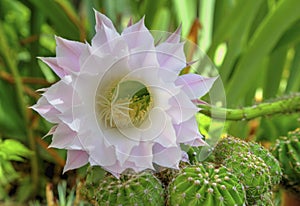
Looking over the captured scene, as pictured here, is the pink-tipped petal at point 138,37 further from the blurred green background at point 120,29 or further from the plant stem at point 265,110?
the blurred green background at point 120,29

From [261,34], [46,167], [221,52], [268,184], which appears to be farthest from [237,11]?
[268,184]

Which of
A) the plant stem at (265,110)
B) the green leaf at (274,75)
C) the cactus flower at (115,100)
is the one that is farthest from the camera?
the green leaf at (274,75)

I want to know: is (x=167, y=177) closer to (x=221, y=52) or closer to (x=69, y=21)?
(x=69, y=21)

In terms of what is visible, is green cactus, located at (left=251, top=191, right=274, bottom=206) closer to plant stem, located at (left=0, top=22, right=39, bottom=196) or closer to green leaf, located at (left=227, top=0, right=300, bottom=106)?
green leaf, located at (left=227, top=0, right=300, bottom=106)

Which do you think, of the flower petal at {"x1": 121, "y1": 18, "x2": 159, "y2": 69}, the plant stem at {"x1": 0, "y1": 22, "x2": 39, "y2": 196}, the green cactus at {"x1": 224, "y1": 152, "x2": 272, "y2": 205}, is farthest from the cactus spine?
the plant stem at {"x1": 0, "y1": 22, "x2": 39, "y2": 196}

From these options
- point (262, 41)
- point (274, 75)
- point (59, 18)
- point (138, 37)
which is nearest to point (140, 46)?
point (138, 37)

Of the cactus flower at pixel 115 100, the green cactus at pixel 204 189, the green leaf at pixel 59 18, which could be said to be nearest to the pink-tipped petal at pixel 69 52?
the cactus flower at pixel 115 100

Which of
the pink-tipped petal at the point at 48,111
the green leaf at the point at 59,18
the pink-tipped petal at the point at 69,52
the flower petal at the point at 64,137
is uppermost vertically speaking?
the pink-tipped petal at the point at 69,52
